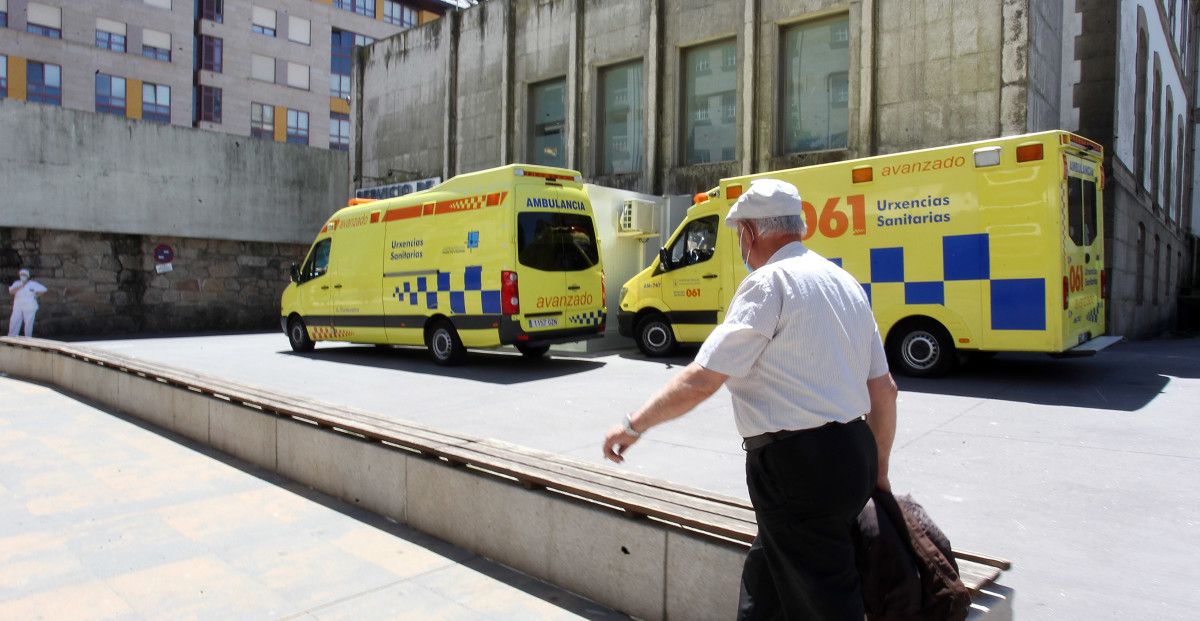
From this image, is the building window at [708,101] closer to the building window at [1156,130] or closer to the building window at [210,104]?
the building window at [1156,130]

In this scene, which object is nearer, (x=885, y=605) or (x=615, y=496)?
(x=885, y=605)

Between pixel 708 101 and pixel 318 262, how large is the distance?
7707 mm

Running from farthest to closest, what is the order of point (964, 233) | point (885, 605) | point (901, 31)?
1. point (901, 31)
2. point (964, 233)
3. point (885, 605)

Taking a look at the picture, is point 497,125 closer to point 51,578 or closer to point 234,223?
point 234,223

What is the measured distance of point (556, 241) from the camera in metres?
10.4

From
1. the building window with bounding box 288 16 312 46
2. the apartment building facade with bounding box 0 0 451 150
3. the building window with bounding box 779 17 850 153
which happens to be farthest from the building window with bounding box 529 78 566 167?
the building window with bounding box 288 16 312 46

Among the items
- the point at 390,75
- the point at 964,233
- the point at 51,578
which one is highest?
the point at 390,75

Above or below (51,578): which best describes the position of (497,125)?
above

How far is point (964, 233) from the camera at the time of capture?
8.42m

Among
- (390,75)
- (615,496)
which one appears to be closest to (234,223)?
(390,75)

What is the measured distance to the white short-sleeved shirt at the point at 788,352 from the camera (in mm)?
2094

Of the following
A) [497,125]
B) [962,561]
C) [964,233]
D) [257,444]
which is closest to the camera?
[962,561]

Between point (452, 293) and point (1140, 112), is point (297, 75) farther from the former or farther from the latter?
point (1140, 112)

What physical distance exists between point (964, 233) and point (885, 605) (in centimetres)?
715
